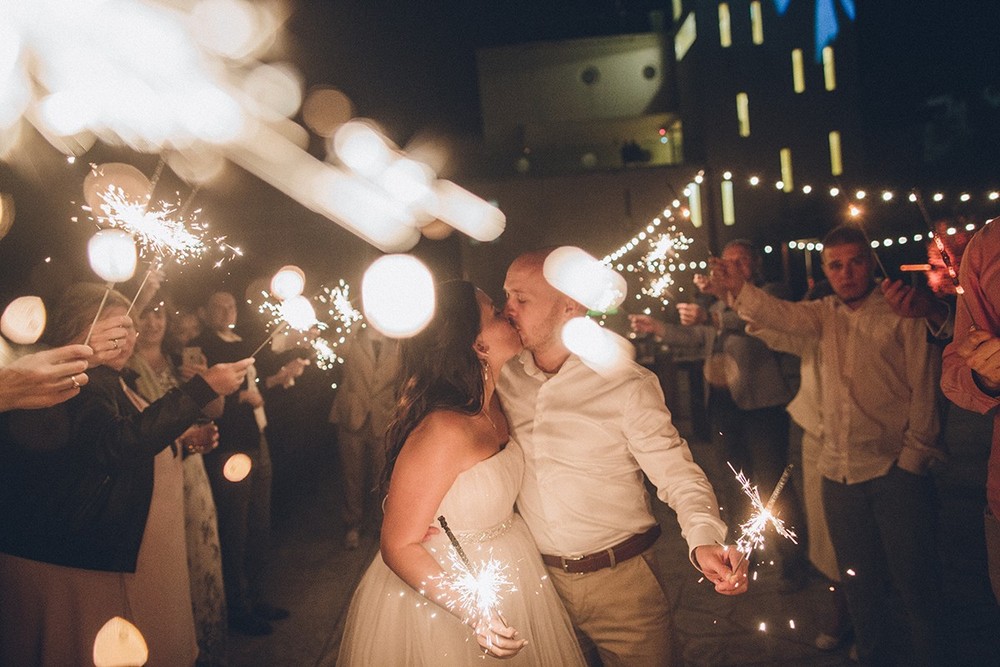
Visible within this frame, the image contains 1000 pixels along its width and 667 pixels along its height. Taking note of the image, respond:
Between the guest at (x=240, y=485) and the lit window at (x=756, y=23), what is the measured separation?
966 inches

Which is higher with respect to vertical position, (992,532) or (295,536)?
(992,532)

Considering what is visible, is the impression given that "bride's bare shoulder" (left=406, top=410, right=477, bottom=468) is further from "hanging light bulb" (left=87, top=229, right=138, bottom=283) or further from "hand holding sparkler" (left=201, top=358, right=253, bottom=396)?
"hanging light bulb" (left=87, top=229, right=138, bottom=283)

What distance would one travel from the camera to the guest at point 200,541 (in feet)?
12.4

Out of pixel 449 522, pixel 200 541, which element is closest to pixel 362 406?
pixel 200 541

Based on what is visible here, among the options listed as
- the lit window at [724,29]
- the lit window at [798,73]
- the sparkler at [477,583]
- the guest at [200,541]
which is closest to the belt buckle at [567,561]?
the sparkler at [477,583]

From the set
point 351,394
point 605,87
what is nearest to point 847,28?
point 605,87

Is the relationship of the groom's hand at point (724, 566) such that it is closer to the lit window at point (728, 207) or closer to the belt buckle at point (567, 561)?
the belt buckle at point (567, 561)

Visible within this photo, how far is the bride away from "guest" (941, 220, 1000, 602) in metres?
1.62

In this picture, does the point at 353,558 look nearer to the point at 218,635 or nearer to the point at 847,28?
the point at 218,635

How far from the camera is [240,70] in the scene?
12.0 meters

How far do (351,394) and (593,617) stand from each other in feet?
13.0

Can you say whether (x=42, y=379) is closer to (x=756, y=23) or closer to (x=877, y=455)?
(x=877, y=455)

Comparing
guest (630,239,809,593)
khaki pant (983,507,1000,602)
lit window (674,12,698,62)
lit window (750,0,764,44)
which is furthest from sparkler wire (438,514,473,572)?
lit window (750,0,764,44)

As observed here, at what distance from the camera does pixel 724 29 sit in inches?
931
